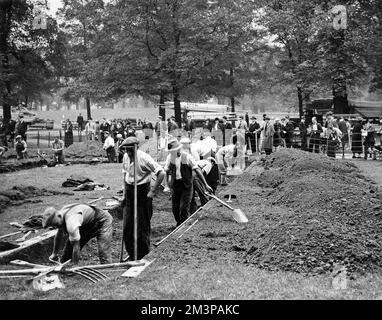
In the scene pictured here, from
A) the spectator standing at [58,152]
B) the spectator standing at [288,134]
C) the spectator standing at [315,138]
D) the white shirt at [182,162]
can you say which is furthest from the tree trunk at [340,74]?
the white shirt at [182,162]

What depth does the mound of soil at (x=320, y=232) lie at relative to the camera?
695cm

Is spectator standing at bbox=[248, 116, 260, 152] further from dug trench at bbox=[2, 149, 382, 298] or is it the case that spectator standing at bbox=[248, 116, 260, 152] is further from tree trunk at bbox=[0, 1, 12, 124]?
tree trunk at bbox=[0, 1, 12, 124]

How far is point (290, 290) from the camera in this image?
5969 mm

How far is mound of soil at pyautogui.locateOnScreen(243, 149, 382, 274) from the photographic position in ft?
22.8

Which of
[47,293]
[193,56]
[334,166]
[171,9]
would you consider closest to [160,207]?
[334,166]

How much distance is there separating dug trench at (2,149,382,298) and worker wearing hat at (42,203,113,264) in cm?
82

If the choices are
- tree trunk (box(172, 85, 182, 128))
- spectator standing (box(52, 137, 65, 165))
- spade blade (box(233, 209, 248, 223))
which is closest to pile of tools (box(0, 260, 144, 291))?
spade blade (box(233, 209, 248, 223))

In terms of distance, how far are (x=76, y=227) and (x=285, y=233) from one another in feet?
9.29

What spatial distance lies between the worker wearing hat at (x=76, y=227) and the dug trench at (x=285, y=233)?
82 cm

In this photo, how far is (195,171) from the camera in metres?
11.4

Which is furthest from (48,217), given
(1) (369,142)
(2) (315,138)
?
(2) (315,138)

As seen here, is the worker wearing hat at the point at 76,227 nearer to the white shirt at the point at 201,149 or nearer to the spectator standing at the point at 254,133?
the white shirt at the point at 201,149

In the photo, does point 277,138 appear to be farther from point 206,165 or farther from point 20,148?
point 206,165

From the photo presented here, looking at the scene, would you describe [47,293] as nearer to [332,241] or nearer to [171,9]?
[332,241]
